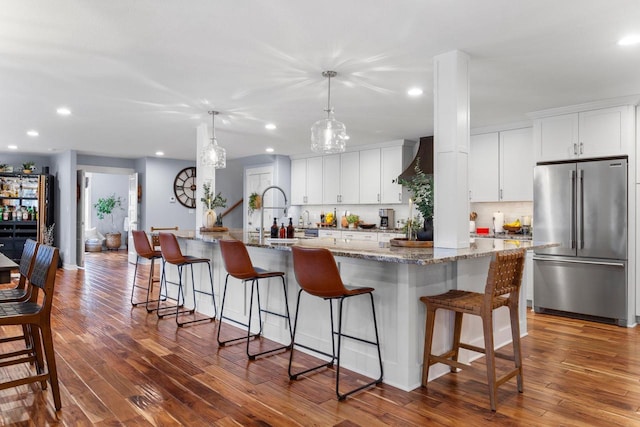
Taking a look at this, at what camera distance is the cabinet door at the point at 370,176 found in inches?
296

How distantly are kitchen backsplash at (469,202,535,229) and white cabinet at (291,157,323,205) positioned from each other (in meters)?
3.02

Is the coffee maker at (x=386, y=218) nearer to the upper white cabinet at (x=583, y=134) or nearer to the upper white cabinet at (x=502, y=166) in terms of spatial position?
the upper white cabinet at (x=502, y=166)

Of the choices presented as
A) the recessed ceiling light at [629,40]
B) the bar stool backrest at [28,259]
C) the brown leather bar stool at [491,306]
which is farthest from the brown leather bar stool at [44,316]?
the recessed ceiling light at [629,40]

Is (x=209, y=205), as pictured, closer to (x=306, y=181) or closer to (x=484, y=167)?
(x=306, y=181)

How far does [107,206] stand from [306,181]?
265 inches

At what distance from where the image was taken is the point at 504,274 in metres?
Answer: 2.66

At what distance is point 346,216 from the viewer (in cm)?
823

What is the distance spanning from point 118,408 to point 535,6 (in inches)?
133

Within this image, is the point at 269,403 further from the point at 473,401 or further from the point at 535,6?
the point at 535,6

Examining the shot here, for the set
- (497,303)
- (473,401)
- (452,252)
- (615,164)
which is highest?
(615,164)

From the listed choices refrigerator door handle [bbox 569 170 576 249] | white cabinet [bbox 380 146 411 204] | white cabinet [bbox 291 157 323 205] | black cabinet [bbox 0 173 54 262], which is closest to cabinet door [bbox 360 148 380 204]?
white cabinet [bbox 380 146 411 204]

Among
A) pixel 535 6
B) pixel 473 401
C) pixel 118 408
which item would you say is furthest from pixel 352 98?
pixel 118 408

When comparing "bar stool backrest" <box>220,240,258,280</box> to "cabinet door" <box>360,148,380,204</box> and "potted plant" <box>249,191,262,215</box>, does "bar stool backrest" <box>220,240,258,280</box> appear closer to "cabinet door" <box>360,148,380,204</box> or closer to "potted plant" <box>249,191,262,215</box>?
"cabinet door" <box>360,148,380,204</box>

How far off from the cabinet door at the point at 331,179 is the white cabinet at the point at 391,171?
100cm
